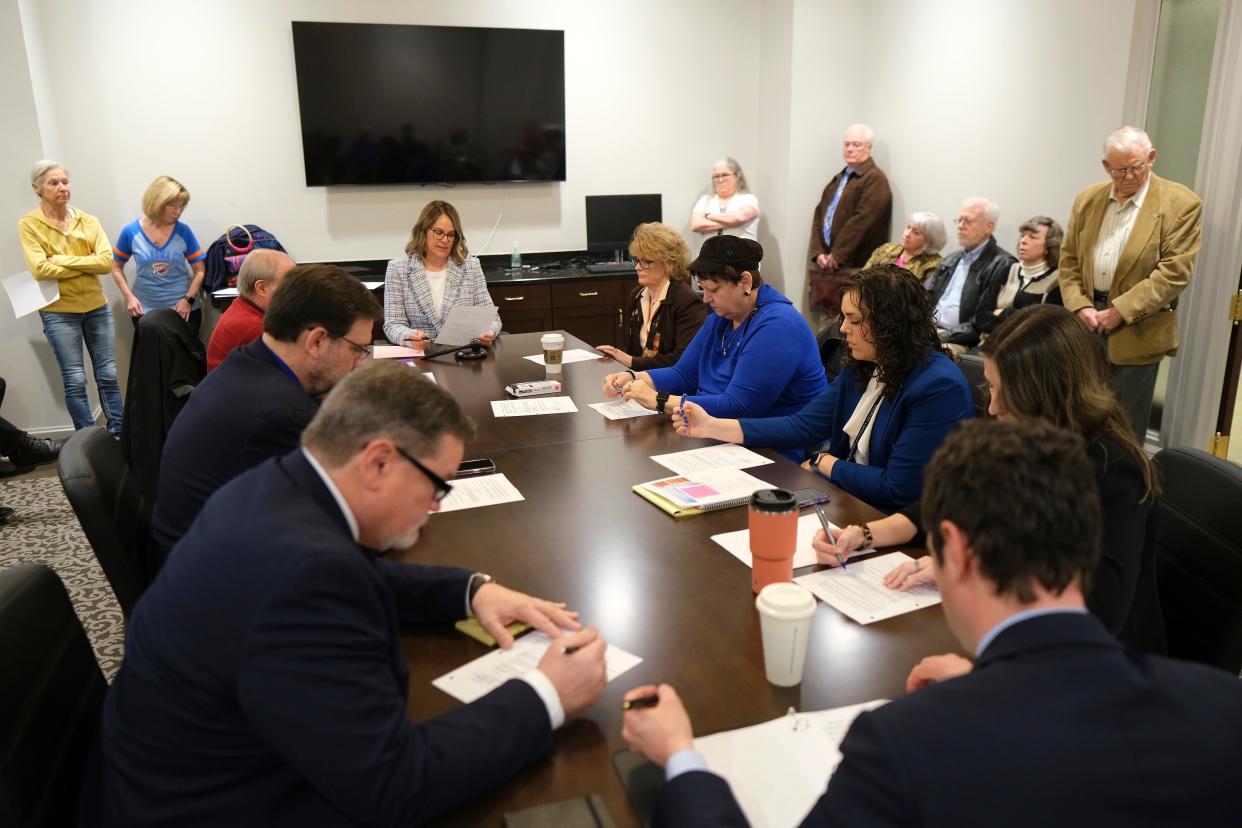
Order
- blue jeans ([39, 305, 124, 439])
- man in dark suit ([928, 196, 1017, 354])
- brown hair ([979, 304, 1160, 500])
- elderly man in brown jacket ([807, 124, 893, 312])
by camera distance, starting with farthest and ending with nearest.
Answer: elderly man in brown jacket ([807, 124, 893, 312]) < blue jeans ([39, 305, 124, 439]) < man in dark suit ([928, 196, 1017, 354]) < brown hair ([979, 304, 1160, 500])

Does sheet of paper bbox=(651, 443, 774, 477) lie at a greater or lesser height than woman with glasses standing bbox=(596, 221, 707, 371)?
lesser

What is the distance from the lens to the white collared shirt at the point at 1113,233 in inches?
162

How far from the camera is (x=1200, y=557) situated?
1.64m

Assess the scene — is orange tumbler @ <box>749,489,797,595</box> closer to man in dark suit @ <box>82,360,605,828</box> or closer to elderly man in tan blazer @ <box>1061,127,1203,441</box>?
man in dark suit @ <box>82,360,605,828</box>

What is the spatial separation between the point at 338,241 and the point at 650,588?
5.24 meters

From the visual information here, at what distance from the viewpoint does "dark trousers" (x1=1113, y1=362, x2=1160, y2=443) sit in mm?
4234

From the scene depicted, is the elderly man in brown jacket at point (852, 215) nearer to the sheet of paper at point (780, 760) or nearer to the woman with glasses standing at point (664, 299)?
the woman with glasses standing at point (664, 299)

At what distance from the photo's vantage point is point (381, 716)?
100 centimetres

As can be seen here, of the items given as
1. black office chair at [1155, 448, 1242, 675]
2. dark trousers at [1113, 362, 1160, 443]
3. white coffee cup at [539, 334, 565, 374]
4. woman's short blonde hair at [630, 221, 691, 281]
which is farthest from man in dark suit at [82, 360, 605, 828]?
dark trousers at [1113, 362, 1160, 443]

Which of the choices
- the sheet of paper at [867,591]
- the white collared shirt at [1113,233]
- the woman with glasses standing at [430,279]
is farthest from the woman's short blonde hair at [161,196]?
the white collared shirt at [1113,233]

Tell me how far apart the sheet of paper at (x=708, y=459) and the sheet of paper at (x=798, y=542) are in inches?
15.8

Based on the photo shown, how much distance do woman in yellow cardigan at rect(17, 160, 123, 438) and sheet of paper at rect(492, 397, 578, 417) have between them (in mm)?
3397

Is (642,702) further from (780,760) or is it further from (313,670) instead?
(313,670)

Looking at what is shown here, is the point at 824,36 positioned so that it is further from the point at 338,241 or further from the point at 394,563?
the point at 394,563
